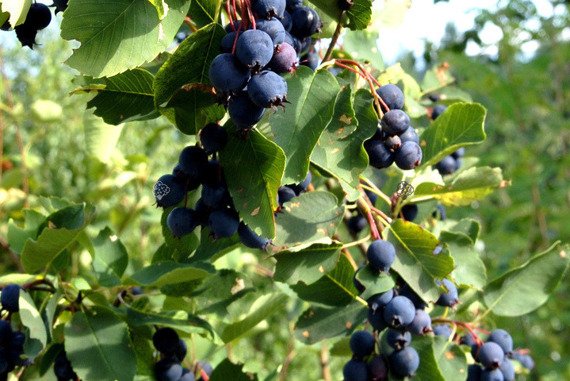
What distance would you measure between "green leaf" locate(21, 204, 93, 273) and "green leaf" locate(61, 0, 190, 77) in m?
0.39

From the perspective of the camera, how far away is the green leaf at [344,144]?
0.97 meters

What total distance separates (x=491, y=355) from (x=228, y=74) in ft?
2.76

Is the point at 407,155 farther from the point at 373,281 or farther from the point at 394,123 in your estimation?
the point at 373,281

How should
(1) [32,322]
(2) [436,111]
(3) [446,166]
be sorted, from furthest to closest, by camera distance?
(2) [436,111] → (3) [446,166] → (1) [32,322]

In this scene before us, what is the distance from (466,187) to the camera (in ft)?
4.37

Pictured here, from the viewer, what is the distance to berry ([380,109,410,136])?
3.51 ft

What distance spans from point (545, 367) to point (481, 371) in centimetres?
239

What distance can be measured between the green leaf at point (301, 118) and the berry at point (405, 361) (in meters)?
0.48

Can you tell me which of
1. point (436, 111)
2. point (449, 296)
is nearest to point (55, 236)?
point (449, 296)

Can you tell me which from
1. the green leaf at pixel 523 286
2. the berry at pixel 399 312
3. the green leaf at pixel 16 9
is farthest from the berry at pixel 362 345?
the green leaf at pixel 16 9

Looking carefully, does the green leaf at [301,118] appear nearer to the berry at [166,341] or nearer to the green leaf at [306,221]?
the green leaf at [306,221]

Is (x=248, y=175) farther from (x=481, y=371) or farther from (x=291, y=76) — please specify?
(x=481, y=371)

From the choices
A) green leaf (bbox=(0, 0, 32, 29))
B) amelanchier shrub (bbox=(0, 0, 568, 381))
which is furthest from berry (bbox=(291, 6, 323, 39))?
green leaf (bbox=(0, 0, 32, 29))

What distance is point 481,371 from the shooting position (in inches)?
56.5
